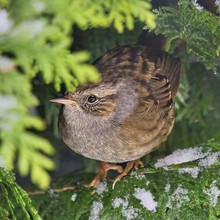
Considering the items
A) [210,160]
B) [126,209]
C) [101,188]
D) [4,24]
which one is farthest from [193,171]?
[4,24]

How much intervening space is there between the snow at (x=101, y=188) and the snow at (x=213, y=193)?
0.46m

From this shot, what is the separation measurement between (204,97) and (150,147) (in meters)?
0.72

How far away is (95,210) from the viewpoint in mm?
2350

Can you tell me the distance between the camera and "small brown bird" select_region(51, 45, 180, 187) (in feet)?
8.25

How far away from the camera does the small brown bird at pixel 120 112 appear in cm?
251

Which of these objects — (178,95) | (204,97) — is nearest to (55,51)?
(178,95)

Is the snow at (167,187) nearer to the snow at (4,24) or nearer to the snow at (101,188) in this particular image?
the snow at (101,188)

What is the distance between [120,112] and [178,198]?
551 mm

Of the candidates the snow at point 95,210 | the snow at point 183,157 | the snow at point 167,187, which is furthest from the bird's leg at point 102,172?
the snow at point 167,187

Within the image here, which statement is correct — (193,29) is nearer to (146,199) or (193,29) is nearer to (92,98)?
(92,98)

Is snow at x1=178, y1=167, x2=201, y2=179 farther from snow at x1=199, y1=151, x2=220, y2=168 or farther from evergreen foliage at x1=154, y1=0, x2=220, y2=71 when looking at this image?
evergreen foliage at x1=154, y1=0, x2=220, y2=71

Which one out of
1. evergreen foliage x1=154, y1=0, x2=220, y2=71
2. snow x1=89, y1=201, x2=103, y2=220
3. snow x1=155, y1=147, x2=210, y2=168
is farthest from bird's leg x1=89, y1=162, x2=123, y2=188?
evergreen foliage x1=154, y1=0, x2=220, y2=71

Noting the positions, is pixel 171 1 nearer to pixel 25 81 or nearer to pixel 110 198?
pixel 110 198

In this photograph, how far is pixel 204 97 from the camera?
315 cm
